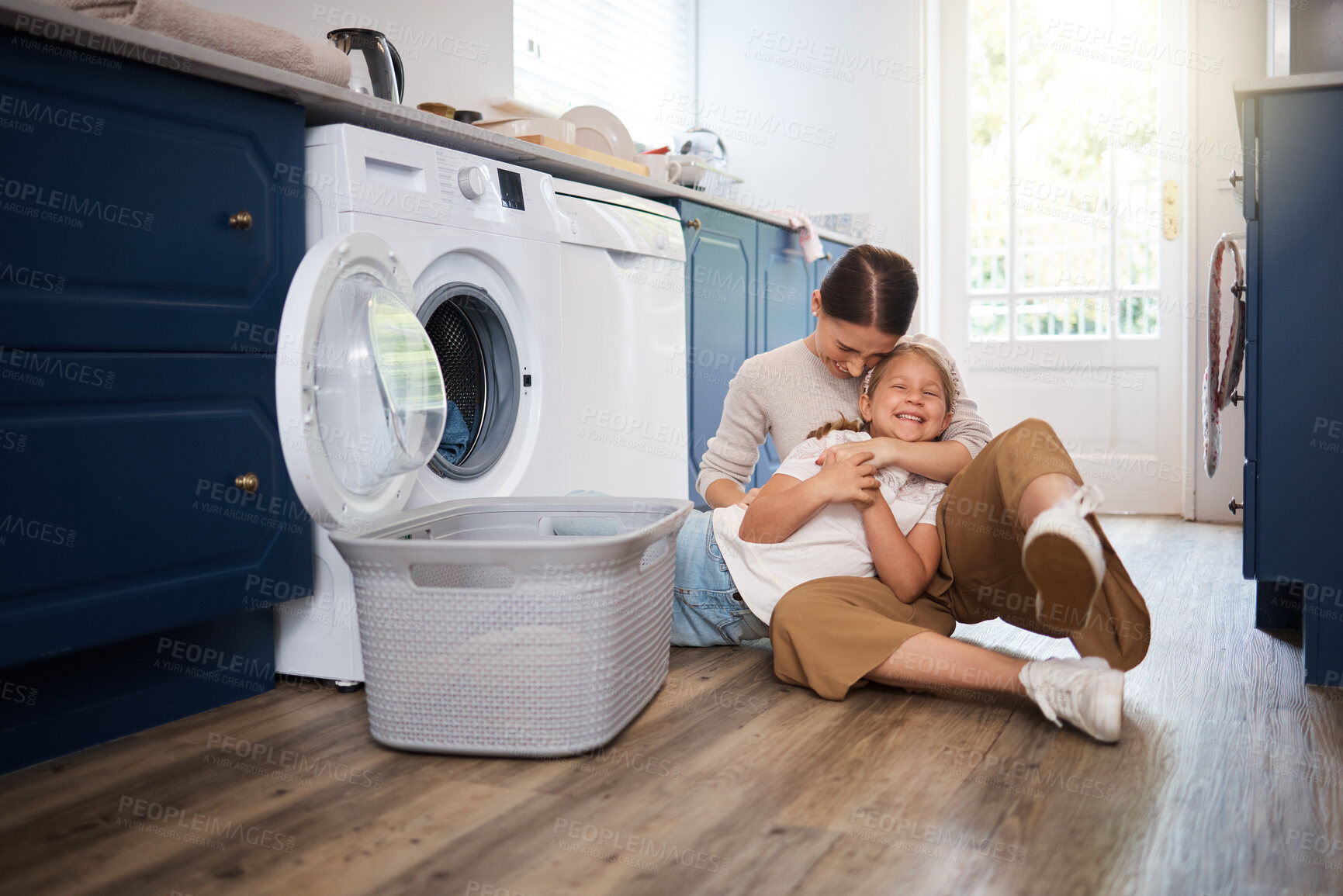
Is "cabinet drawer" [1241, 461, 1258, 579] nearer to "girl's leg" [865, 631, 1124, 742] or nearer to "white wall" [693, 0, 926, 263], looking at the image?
"girl's leg" [865, 631, 1124, 742]

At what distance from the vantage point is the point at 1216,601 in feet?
7.09

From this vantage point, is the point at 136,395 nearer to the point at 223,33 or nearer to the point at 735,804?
the point at 223,33

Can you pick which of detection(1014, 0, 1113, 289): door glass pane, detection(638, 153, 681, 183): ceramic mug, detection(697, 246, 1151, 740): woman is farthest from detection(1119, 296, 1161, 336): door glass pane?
detection(697, 246, 1151, 740): woman

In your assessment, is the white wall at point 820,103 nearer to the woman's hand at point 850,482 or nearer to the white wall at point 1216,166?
the white wall at point 1216,166

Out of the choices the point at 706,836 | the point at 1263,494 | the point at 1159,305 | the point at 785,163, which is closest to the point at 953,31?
the point at 785,163

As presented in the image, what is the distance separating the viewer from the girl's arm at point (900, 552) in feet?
4.99

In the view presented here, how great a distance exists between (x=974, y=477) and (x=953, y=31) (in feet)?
9.61

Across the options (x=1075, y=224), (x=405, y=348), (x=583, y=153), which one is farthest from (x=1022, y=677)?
(x=1075, y=224)

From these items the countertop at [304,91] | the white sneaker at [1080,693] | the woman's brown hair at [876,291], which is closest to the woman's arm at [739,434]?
the woman's brown hair at [876,291]

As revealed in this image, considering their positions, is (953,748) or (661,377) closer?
(953,748)

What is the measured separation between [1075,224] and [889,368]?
245 centimetres

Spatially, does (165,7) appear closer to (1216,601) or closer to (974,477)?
(974,477)

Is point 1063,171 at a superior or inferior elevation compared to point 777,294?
superior

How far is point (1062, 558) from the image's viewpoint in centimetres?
113
